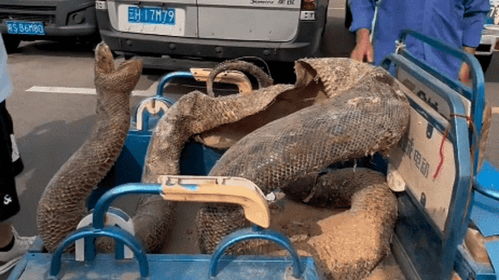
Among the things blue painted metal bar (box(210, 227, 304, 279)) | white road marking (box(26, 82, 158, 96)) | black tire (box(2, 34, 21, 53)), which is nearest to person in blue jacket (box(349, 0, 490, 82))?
blue painted metal bar (box(210, 227, 304, 279))


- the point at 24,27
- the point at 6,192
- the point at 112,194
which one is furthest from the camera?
the point at 24,27

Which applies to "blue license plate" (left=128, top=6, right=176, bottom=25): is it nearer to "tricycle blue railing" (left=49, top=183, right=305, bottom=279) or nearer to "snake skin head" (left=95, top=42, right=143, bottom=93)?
"snake skin head" (left=95, top=42, right=143, bottom=93)

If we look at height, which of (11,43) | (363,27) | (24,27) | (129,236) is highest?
(363,27)

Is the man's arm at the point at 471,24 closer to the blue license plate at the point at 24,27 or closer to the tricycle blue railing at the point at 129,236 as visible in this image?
the tricycle blue railing at the point at 129,236

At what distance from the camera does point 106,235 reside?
1512 millimetres

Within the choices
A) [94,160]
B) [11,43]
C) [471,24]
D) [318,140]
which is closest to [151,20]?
[11,43]

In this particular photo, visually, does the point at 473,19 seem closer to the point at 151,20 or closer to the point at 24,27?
the point at 151,20

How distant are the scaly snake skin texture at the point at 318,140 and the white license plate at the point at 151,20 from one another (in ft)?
10.9

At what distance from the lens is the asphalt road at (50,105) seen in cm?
420

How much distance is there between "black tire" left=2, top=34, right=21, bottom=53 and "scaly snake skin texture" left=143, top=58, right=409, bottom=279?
6.35 metres

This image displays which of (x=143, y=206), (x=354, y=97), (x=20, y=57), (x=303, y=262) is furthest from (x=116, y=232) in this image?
(x=20, y=57)

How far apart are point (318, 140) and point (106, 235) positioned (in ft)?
2.60

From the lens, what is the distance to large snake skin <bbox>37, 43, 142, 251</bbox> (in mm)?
1844

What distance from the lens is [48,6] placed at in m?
7.19
